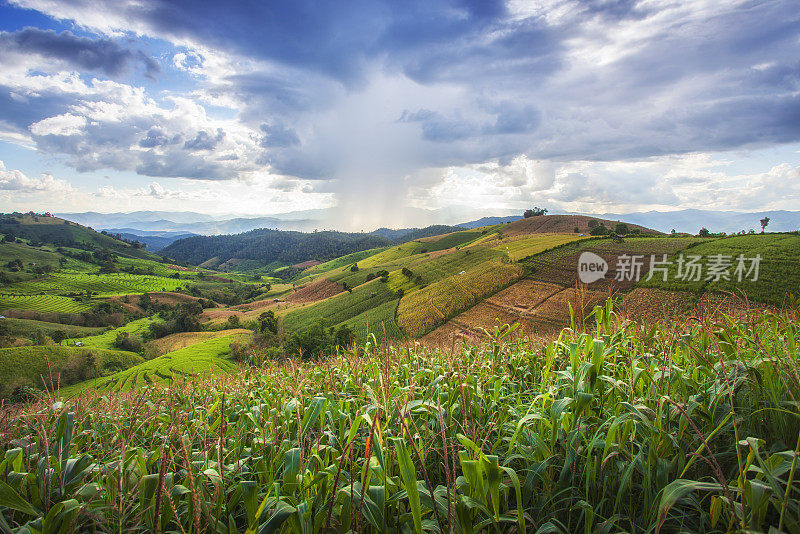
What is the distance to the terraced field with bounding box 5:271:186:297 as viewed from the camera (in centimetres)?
11312

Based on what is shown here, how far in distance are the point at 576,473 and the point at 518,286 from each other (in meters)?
63.0

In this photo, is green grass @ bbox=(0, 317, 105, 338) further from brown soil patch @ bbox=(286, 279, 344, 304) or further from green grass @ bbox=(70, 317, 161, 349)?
brown soil patch @ bbox=(286, 279, 344, 304)

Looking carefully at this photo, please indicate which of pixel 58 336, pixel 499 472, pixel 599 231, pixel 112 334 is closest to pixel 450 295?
pixel 599 231

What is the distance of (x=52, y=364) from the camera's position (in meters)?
47.5

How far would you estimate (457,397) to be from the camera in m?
3.84

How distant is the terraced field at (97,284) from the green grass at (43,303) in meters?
7.29

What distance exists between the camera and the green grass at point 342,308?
256ft

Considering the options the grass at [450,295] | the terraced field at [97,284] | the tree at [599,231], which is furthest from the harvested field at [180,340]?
the tree at [599,231]

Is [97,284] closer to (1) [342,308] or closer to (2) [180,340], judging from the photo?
(2) [180,340]

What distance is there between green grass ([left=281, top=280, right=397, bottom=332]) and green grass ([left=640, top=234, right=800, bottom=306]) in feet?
176

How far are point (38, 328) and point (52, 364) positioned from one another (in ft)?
154

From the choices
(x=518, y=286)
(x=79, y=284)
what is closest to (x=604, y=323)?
(x=518, y=286)

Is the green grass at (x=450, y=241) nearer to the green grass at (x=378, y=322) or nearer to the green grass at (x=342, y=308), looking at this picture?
the green grass at (x=342, y=308)

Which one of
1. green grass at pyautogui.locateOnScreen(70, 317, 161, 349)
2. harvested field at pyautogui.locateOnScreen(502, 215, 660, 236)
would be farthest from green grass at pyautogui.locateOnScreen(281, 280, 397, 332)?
harvested field at pyautogui.locateOnScreen(502, 215, 660, 236)
